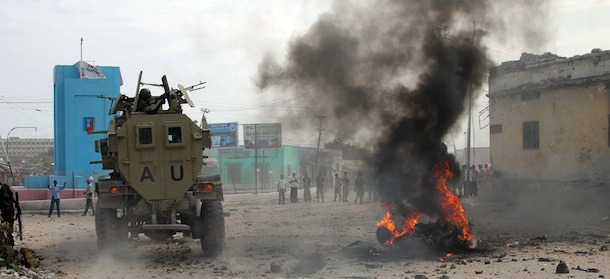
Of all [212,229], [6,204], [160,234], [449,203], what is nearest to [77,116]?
[6,204]

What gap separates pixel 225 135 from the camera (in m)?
47.0

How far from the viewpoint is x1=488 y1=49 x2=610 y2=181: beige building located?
18.0 metres

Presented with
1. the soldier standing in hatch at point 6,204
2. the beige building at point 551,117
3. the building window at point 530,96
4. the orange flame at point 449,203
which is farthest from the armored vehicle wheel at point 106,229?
the building window at point 530,96

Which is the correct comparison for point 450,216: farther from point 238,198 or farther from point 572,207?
point 238,198

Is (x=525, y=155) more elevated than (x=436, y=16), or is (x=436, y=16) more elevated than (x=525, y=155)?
(x=436, y=16)

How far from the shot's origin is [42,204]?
79.6ft

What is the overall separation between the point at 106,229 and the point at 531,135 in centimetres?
1510

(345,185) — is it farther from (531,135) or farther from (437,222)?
(437,222)

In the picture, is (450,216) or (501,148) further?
(501,148)

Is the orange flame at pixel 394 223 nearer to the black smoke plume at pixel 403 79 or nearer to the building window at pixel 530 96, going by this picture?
the black smoke plume at pixel 403 79

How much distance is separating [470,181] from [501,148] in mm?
2699

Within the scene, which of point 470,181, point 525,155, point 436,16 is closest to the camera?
point 436,16

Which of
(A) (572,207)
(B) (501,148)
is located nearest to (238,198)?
(B) (501,148)

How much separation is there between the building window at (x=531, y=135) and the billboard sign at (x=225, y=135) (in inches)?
1131
